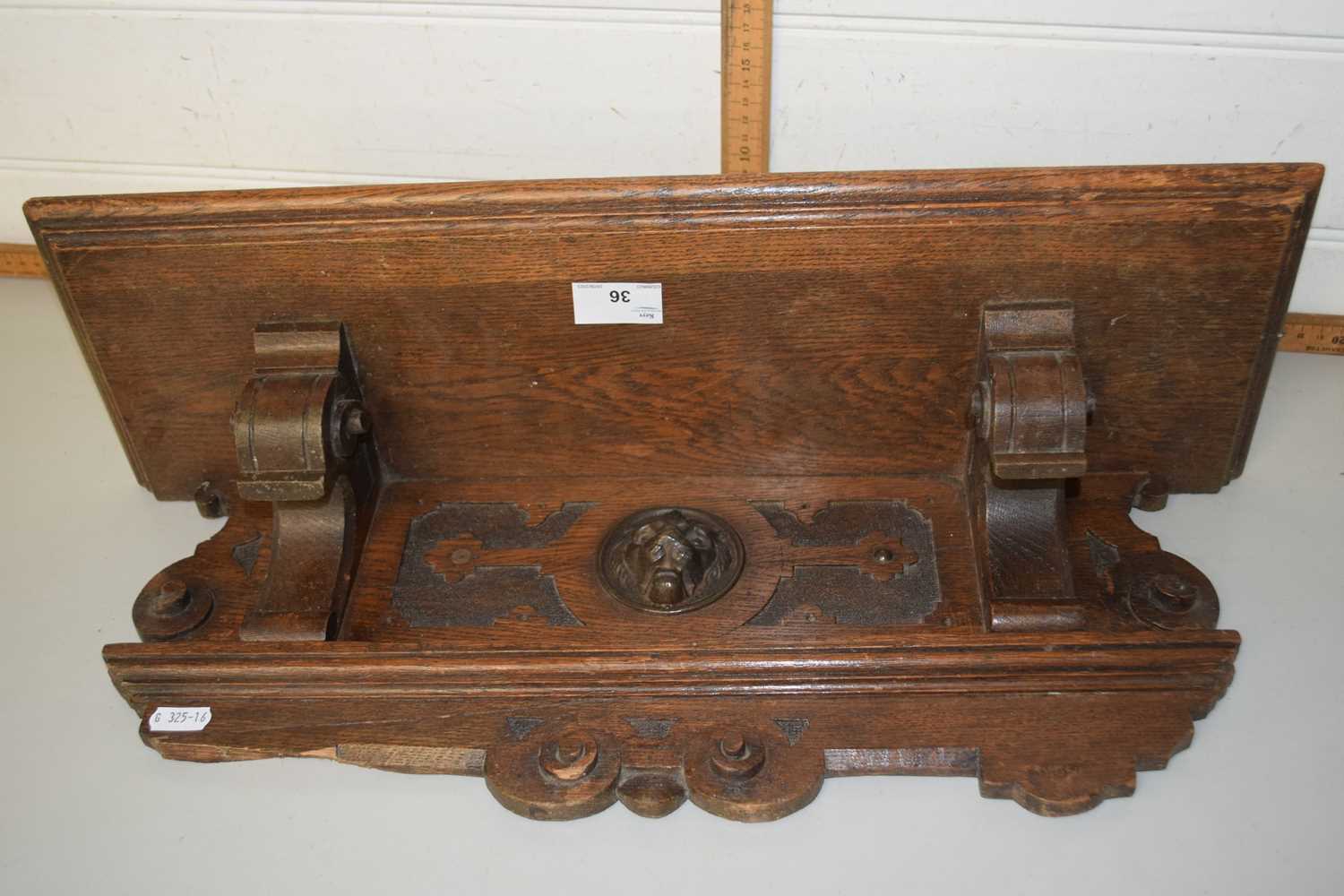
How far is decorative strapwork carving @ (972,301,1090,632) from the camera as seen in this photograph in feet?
6.74

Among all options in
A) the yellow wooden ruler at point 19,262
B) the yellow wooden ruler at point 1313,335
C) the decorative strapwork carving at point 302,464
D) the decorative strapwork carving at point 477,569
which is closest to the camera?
the decorative strapwork carving at point 302,464

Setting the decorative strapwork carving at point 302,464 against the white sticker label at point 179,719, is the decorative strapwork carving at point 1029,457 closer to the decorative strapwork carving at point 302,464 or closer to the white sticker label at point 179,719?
the decorative strapwork carving at point 302,464

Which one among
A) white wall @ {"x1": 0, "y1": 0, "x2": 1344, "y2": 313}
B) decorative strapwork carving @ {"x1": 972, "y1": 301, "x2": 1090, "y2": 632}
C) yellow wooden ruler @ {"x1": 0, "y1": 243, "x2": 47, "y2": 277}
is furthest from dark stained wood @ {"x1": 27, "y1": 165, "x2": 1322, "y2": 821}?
yellow wooden ruler @ {"x1": 0, "y1": 243, "x2": 47, "y2": 277}

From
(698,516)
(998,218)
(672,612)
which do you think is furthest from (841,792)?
(998,218)

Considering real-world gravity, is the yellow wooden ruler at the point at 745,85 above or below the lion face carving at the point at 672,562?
above

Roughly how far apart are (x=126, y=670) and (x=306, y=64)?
157 cm

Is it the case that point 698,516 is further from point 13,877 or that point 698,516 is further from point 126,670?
point 13,877

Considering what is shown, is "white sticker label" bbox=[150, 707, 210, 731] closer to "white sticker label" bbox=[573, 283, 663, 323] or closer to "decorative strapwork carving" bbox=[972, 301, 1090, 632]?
"white sticker label" bbox=[573, 283, 663, 323]

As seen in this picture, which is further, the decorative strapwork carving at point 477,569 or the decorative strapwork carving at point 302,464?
the decorative strapwork carving at point 477,569

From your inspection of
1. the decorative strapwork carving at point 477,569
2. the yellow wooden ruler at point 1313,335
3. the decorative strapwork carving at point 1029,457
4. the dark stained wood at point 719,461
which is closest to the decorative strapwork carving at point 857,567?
the dark stained wood at point 719,461

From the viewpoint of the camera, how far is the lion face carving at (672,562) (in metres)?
2.22

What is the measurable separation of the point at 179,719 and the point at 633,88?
1.72 metres

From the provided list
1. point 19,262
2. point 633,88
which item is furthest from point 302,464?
point 19,262

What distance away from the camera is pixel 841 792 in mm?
2016
